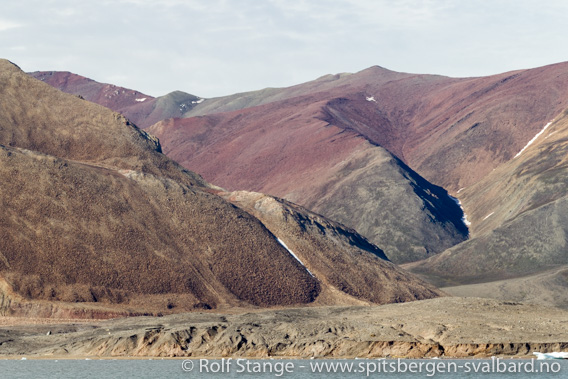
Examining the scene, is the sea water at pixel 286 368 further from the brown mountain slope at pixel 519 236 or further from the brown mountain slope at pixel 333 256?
the brown mountain slope at pixel 519 236

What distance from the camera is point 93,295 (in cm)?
9981

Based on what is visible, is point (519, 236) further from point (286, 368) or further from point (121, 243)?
point (286, 368)

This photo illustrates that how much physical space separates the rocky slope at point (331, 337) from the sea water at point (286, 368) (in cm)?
203

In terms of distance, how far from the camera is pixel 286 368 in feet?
220

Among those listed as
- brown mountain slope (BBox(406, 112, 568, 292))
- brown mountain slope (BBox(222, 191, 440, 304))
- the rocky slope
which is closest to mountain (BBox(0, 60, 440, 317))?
brown mountain slope (BBox(222, 191, 440, 304))

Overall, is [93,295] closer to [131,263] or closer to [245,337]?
[131,263]

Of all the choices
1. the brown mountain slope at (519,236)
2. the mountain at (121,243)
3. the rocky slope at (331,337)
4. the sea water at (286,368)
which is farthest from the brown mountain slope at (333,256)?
the sea water at (286,368)

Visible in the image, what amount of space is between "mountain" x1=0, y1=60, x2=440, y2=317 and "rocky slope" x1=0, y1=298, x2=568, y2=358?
14410 mm

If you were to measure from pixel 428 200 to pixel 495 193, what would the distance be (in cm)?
1365

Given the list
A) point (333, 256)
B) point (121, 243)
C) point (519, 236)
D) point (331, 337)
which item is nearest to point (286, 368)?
point (331, 337)

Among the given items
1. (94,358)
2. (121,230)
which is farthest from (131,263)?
(94,358)

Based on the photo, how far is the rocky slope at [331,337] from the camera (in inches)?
2923

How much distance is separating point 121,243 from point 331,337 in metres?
38.2

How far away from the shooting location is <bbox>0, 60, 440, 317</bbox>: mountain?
327 feet
